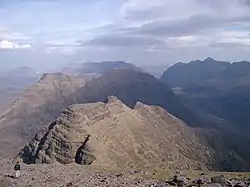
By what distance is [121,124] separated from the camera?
15438 cm

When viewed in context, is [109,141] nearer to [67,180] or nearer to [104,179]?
[67,180]

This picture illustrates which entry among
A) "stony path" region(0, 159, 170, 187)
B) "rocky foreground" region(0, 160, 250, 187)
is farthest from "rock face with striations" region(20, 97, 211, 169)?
"stony path" region(0, 159, 170, 187)

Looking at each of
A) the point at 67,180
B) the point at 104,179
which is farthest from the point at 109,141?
the point at 104,179

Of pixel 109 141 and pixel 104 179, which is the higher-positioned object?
pixel 104 179

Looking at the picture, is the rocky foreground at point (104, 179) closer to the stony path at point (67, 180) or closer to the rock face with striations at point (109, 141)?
the stony path at point (67, 180)

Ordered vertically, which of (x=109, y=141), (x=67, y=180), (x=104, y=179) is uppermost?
→ (x=104, y=179)

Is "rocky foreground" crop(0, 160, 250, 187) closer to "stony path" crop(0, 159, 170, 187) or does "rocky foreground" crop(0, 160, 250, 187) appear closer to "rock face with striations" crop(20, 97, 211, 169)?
"stony path" crop(0, 159, 170, 187)

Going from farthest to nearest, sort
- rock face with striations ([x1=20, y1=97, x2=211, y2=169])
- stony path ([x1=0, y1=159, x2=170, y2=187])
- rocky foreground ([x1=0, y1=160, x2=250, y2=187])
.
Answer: rock face with striations ([x1=20, y1=97, x2=211, y2=169]), stony path ([x1=0, y1=159, x2=170, y2=187]), rocky foreground ([x1=0, y1=160, x2=250, y2=187])

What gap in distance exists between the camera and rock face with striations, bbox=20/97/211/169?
404ft

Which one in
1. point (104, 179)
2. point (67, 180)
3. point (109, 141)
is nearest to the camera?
point (104, 179)

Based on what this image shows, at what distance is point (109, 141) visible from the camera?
5261 inches

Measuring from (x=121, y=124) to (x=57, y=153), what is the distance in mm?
33368

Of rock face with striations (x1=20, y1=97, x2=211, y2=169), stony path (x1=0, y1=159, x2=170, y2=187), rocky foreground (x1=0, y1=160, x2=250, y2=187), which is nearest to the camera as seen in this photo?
rocky foreground (x1=0, y1=160, x2=250, y2=187)

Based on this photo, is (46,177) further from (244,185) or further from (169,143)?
(169,143)
